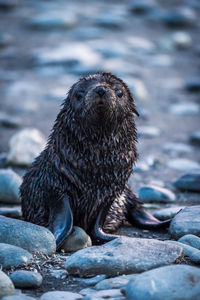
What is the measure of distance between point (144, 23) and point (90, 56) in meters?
→ 4.26

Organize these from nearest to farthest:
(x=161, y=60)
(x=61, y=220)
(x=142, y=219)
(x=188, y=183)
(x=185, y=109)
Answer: (x=61, y=220), (x=142, y=219), (x=188, y=183), (x=185, y=109), (x=161, y=60)

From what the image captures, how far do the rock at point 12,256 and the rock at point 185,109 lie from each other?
7.21m

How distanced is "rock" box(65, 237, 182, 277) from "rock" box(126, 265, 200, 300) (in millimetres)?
480

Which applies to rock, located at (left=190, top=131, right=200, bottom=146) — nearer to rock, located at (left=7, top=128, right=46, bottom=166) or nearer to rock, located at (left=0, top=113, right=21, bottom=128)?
rock, located at (left=7, top=128, right=46, bottom=166)

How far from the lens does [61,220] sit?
570 cm

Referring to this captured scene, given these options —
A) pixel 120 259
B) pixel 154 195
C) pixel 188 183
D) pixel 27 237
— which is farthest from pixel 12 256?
pixel 188 183

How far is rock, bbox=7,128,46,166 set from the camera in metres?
8.62

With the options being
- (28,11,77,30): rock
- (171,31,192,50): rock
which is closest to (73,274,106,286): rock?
(171,31,192,50): rock

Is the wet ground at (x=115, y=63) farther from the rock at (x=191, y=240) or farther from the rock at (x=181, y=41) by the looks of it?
the rock at (x=191, y=240)

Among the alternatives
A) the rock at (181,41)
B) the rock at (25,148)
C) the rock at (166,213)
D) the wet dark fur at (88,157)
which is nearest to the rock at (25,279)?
the wet dark fur at (88,157)

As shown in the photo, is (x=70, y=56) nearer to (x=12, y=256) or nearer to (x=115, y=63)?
(x=115, y=63)

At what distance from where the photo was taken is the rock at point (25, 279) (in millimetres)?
4465

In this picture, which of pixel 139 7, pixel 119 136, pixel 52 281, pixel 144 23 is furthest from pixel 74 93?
pixel 139 7

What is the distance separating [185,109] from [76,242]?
21.8 ft
